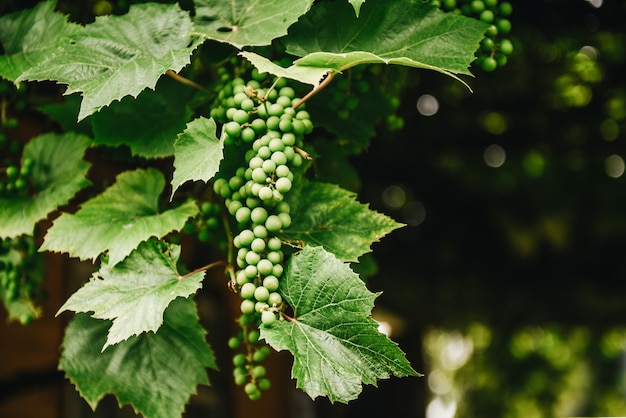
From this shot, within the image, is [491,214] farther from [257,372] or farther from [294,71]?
[294,71]

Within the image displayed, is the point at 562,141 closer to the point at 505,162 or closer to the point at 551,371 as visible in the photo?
the point at 505,162

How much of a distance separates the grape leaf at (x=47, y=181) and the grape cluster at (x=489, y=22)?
69cm

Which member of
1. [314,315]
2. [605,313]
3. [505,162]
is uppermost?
[314,315]

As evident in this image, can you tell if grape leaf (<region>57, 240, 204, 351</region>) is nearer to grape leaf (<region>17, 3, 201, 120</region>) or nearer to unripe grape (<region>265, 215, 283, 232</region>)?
unripe grape (<region>265, 215, 283, 232</region>)

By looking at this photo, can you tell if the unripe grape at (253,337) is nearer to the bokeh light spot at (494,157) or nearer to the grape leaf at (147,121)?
the grape leaf at (147,121)

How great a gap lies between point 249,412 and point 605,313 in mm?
2057

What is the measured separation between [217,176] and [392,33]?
1.19 feet

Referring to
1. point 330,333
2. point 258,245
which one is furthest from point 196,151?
point 330,333

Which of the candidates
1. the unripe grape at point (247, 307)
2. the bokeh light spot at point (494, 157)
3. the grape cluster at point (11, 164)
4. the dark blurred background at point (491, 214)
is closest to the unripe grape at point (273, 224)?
the unripe grape at point (247, 307)

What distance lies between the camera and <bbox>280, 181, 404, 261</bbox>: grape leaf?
1027 mm

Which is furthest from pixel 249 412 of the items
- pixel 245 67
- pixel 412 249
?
pixel 245 67

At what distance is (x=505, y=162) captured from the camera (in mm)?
3363

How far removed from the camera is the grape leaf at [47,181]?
116 centimetres

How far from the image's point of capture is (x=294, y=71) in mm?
932
